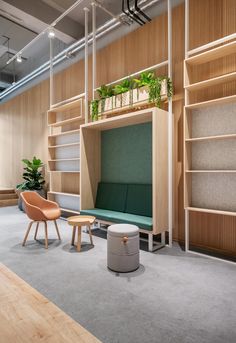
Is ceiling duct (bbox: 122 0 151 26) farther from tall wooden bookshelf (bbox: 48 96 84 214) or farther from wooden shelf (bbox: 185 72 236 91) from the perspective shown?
tall wooden bookshelf (bbox: 48 96 84 214)

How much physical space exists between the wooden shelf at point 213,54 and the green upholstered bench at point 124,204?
1.99 meters

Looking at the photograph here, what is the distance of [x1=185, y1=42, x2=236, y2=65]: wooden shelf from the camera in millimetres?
3006

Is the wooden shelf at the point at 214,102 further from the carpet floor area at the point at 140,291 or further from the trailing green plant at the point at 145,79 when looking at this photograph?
the carpet floor area at the point at 140,291

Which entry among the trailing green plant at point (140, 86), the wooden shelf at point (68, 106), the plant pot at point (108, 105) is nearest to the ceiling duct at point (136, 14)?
the trailing green plant at point (140, 86)

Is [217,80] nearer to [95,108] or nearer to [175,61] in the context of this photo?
[175,61]

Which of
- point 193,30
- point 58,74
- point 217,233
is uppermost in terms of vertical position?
point 58,74

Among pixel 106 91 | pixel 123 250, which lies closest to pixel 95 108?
pixel 106 91

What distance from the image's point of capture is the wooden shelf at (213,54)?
9.86 ft

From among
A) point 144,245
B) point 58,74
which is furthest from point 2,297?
point 58,74

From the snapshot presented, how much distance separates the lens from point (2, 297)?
2.16 m

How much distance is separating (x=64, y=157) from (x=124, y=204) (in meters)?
2.53

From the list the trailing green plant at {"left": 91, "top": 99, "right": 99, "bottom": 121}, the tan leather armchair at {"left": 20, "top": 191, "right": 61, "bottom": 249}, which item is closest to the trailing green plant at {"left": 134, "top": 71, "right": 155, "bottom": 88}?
the trailing green plant at {"left": 91, "top": 99, "right": 99, "bottom": 121}

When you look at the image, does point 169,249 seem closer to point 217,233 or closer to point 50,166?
point 217,233

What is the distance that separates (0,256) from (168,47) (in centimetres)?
397
